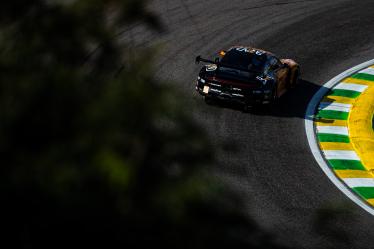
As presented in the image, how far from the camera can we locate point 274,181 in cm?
1241

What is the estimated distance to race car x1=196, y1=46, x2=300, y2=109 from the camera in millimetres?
15312

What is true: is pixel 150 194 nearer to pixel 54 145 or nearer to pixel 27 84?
pixel 54 145

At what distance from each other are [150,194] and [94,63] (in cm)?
90

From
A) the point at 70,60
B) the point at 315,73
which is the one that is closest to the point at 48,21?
the point at 70,60

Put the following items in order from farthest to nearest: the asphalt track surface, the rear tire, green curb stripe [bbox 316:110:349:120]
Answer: green curb stripe [bbox 316:110:349:120] → the rear tire → the asphalt track surface

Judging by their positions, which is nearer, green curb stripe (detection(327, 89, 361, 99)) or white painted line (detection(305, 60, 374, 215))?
white painted line (detection(305, 60, 374, 215))

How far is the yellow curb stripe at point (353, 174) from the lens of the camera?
1302cm

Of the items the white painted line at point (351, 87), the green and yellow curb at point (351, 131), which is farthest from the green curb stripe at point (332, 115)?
the white painted line at point (351, 87)

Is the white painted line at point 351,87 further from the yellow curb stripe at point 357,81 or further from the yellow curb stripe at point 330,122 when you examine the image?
the yellow curb stripe at point 330,122

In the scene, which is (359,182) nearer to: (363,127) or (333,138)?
(333,138)

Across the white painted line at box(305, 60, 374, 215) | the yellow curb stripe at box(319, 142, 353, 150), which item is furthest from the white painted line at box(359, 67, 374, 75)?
the yellow curb stripe at box(319, 142, 353, 150)

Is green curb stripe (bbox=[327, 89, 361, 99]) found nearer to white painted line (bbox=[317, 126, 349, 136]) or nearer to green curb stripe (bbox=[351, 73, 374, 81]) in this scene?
green curb stripe (bbox=[351, 73, 374, 81])

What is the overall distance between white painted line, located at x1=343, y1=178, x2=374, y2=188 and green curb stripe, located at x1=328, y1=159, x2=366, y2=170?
492 mm

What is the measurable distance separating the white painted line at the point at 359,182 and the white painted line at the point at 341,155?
0.96 meters
